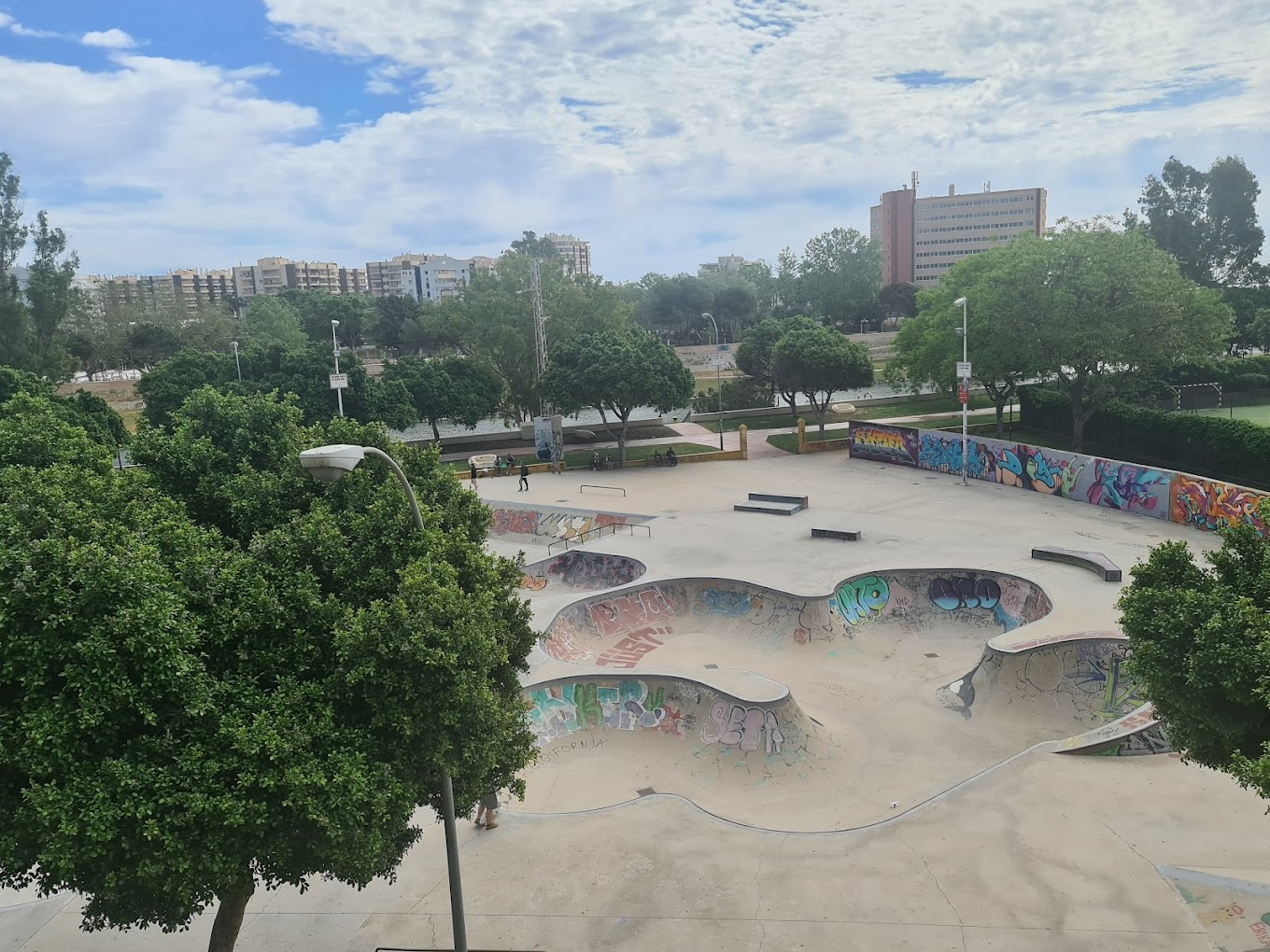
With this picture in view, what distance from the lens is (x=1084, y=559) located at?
940 inches

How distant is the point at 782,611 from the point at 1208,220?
72.2m

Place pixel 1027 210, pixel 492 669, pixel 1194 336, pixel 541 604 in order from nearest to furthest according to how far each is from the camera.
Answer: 1. pixel 492 669
2. pixel 541 604
3. pixel 1194 336
4. pixel 1027 210

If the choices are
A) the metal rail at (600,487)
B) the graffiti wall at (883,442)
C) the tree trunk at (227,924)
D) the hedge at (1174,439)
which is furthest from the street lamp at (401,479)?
the graffiti wall at (883,442)

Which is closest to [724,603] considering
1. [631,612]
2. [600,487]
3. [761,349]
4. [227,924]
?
[631,612]

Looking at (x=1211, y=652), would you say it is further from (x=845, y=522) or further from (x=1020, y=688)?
(x=845, y=522)

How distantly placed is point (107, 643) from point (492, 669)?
469 centimetres

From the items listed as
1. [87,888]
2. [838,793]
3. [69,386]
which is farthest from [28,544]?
[69,386]

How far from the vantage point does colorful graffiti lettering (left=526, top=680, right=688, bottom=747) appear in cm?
1773

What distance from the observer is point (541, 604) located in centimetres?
2308

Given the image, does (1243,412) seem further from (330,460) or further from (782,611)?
(330,460)

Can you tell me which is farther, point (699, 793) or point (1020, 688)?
point (1020, 688)

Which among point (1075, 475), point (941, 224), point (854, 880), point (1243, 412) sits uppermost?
point (941, 224)

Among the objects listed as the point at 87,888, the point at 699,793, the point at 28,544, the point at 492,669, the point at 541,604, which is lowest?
the point at 699,793

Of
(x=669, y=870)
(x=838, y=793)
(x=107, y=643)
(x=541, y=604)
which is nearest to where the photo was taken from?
(x=107, y=643)
